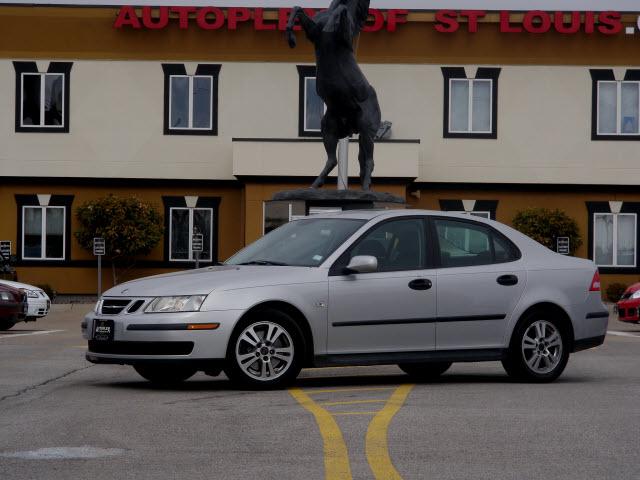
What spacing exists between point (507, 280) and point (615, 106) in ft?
89.6

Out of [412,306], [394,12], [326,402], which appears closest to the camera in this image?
[326,402]

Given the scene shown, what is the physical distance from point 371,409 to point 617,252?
97.8 feet

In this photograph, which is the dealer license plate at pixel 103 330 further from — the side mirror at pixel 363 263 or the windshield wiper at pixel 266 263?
the side mirror at pixel 363 263

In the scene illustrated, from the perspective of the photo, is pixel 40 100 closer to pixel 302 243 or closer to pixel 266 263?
pixel 302 243

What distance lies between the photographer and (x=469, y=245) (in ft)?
42.9

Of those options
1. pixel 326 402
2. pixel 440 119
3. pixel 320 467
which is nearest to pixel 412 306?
pixel 326 402

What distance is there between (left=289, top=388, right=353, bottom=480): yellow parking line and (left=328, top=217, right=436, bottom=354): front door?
3.19ft

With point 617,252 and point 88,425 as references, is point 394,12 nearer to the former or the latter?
point 617,252

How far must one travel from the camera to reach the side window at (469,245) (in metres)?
12.9

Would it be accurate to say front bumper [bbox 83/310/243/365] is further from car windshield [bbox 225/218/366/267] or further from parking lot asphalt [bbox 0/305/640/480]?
car windshield [bbox 225/218/366/267]

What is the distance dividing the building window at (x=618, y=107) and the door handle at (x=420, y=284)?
27588 mm

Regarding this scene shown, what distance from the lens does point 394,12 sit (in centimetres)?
3859

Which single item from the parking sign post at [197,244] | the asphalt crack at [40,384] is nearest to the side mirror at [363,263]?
the asphalt crack at [40,384]

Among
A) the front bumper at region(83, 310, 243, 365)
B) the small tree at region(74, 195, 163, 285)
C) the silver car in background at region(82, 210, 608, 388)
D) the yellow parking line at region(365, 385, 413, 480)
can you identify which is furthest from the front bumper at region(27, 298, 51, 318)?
the yellow parking line at region(365, 385, 413, 480)
